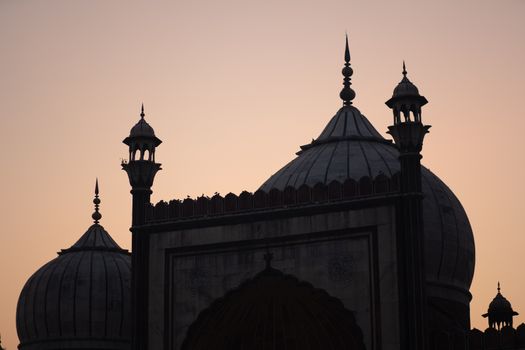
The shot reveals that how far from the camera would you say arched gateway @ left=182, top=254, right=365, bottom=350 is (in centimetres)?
2542

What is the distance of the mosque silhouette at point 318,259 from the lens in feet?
79.8

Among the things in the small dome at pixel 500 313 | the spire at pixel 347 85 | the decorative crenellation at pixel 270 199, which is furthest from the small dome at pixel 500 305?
the spire at pixel 347 85

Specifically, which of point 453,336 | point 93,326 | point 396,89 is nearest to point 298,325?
point 453,336

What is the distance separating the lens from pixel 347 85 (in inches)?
1258

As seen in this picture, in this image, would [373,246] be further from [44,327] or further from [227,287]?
[44,327]

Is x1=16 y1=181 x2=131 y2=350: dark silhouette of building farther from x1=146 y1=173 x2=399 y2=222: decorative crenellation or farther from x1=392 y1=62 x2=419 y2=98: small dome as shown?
x1=392 y1=62 x2=419 y2=98: small dome

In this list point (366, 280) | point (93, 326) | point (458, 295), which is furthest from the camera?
point (93, 326)

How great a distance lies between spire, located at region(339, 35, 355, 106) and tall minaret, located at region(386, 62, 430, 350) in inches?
245

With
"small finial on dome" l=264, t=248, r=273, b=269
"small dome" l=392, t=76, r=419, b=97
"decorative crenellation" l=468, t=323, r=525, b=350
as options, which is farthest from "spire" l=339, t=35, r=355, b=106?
"decorative crenellation" l=468, t=323, r=525, b=350

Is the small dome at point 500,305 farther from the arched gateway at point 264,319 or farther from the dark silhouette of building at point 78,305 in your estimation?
the dark silhouette of building at point 78,305

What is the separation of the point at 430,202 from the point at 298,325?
4.96 metres

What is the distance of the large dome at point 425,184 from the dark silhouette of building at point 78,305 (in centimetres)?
681

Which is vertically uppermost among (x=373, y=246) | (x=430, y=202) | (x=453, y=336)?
(x=430, y=202)

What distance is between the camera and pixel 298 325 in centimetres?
2573
